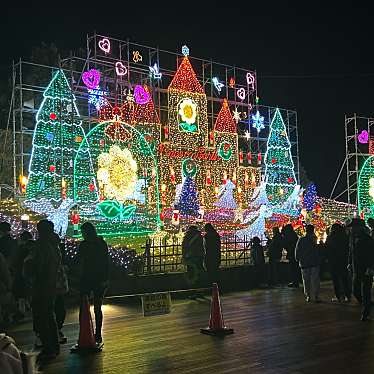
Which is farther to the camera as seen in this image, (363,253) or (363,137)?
(363,137)

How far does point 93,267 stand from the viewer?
7.07 m

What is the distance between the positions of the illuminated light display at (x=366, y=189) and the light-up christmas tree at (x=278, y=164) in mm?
3999

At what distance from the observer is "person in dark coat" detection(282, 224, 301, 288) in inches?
535

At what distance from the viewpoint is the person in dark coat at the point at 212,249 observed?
455 inches

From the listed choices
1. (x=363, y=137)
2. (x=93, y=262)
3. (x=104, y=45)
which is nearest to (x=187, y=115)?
(x=104, y=45)

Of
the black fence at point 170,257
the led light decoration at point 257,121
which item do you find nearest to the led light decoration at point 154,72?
the led light decoration at point 257,121

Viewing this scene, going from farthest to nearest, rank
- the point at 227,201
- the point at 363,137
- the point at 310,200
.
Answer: the point at 363,137 → the point at 310,200 → the point at 227,201

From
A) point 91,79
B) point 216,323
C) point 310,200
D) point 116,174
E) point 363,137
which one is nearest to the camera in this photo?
point 216,323

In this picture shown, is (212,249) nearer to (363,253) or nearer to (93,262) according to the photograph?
(363,253)

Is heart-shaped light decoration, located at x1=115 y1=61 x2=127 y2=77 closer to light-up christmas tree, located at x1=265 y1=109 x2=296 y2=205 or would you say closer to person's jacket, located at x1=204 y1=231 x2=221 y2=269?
light-up christmas tree, located at x1=265 y1=109 x2=296 y2=205

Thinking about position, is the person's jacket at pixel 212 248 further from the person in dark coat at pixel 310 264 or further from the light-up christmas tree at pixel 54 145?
the light-up christmas tree at pixel 54 145

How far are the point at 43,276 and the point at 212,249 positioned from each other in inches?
222

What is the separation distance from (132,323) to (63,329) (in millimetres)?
1080

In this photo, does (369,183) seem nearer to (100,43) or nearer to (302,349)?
(100,43)
